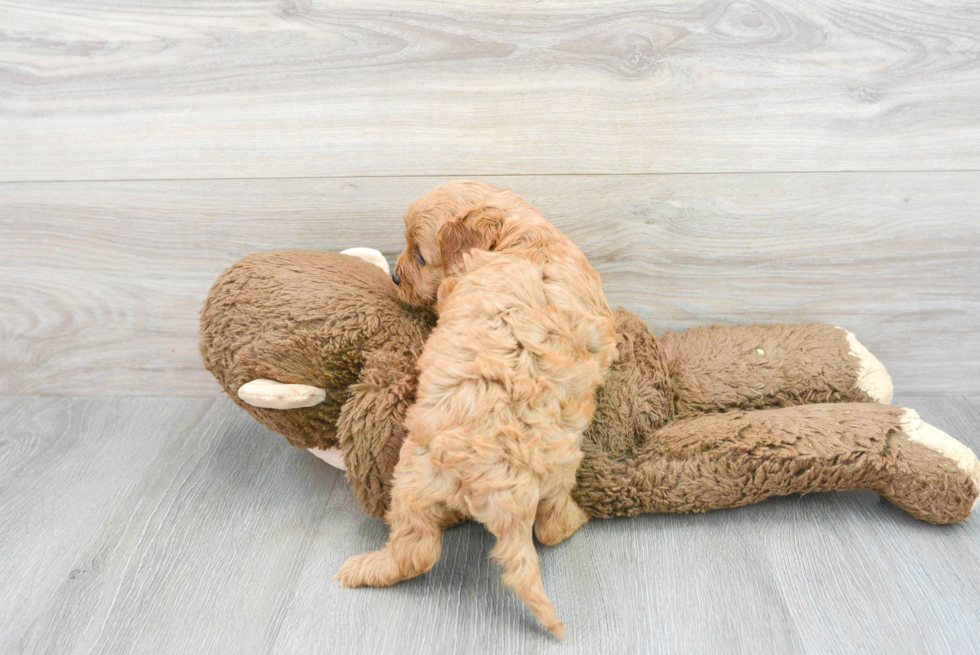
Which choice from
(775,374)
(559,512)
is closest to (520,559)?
(559,512)

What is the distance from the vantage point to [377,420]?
2.87ft

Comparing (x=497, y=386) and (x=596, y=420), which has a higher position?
(x=497, y=386)

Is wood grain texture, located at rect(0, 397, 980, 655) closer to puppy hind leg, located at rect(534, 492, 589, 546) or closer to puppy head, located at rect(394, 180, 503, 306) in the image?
puppy hind leg, located at rect(534, 492, 589, 546)

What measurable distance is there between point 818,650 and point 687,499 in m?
0.23

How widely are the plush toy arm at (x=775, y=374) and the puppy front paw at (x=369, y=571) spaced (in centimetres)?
49

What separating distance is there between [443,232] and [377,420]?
0.26 metres

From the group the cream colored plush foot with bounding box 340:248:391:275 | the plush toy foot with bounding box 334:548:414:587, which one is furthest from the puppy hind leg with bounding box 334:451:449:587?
the cream colored plush foot with bounding box 340:248:391:275

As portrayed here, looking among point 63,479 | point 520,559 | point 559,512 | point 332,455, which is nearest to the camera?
point 520,559

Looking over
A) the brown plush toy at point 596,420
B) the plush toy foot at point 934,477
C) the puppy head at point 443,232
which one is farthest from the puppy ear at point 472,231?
the plush toy foot at point 934,477

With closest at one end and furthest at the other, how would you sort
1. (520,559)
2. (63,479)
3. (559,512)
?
(520,559), (559,512), (63,479)

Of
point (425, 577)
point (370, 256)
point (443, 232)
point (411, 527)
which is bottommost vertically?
point (425, 577)

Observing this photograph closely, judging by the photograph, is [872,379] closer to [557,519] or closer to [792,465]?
[792,465]

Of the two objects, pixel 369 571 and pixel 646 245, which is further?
pixel 646 245

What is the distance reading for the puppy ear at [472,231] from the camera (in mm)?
830
